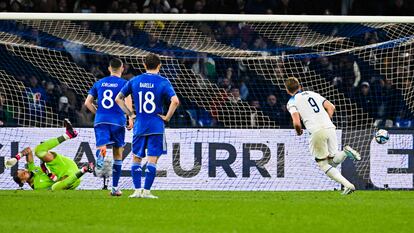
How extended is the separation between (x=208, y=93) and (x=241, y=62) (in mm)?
902

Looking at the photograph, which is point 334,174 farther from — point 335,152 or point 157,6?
point 157,6

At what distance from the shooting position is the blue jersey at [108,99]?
15.8m

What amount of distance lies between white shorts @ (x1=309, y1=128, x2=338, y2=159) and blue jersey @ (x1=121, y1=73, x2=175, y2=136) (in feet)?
8.38

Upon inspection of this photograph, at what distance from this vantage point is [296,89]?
52.5ft

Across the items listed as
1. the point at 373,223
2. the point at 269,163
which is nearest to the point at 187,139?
the point at 269,163

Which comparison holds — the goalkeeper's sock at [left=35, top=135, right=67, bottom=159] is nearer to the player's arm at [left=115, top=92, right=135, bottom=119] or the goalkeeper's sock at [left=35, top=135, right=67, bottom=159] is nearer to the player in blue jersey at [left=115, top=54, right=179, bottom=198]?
the player's arm at [left=115, top=92, right=135, bottom=119]

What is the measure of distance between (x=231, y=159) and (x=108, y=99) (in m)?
3.76

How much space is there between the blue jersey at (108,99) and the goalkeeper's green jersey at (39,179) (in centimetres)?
241

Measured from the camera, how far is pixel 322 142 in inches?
640

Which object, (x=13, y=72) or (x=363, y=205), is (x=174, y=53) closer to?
(x=13, y=72)

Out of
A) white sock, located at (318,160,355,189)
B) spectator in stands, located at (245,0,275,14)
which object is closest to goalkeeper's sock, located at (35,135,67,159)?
white sock, located at (318,160,355,189)

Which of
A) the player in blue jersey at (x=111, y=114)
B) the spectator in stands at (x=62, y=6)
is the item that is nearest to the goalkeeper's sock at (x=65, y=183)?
the player in blue jersey at (x=111, y=114)

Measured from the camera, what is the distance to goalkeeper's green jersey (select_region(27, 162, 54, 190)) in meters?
18.0

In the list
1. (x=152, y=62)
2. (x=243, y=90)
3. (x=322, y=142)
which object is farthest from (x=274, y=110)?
(x=152, y=62)
